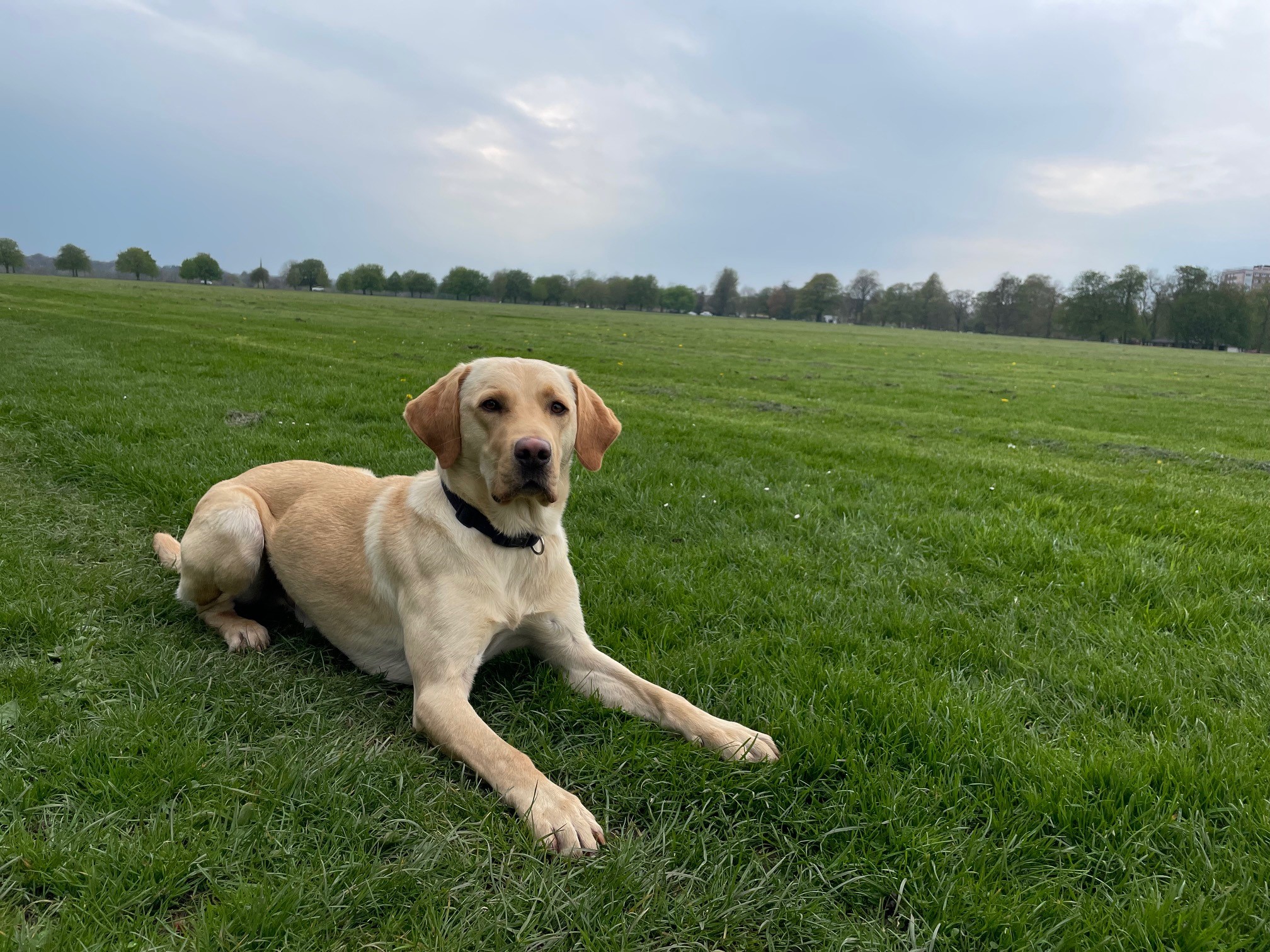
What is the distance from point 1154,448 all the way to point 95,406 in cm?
1482

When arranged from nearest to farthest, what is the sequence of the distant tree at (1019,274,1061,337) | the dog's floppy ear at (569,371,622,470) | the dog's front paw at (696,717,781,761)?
the dog's front paw at (696,717,781,761)
the dog's floppy ear at (569,371,622,470)
the distant tree at (1019,274,1061,337)

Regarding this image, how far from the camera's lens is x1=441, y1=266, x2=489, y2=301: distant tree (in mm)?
133125

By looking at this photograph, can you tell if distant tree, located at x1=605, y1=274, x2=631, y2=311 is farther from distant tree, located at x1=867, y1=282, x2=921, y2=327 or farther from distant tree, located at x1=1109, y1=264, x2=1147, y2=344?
distant tree, located at x1=1109, y1=264, x2=1147, y2=344

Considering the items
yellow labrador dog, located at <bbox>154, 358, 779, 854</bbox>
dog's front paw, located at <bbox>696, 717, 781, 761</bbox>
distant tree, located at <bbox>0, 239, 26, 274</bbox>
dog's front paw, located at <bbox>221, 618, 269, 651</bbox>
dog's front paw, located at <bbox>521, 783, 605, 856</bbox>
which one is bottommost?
dog's front paw, located at <bbox>221, 618, 269, 651</bbox>

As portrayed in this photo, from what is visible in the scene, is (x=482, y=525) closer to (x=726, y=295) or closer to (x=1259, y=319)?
(x=1259, y=319)

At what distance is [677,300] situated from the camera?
144500 mm

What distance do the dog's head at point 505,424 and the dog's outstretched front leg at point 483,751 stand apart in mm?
756

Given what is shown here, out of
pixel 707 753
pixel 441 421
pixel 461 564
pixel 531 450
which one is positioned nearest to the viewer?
pixel 707 753

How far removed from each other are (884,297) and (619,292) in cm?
5059

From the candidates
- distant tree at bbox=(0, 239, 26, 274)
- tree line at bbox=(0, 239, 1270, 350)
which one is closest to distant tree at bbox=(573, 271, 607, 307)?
tree line at bbox=(0, 239, 1270, 350)

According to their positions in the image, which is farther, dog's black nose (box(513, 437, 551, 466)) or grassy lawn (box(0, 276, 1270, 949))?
dog's black nose (box(513, 437, 551, 466))

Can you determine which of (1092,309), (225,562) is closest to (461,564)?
(225,562)

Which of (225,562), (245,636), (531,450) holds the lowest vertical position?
(245,636)

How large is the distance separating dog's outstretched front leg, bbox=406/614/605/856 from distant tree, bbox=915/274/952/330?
133 metres
